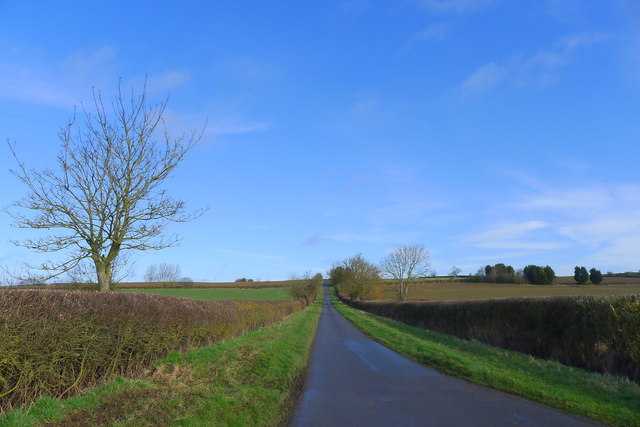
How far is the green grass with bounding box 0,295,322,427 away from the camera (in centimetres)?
596

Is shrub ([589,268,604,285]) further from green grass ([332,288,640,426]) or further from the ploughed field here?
green grass ([332,288,640,426])

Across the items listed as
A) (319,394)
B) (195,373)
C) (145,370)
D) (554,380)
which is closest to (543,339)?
(554,380)

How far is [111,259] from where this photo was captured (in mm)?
11820

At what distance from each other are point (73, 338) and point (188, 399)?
2172 millimetres

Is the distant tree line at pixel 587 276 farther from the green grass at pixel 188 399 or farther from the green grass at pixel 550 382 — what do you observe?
the green grass at pixel 188 399

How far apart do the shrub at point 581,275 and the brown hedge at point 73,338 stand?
2733 inches

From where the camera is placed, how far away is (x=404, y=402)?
7676 mm

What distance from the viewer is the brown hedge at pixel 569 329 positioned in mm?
10805

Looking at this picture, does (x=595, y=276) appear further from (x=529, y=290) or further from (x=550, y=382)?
(x=550, y=382)

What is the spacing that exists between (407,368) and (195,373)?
18.9ft

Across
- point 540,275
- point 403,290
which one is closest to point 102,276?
point 403,290

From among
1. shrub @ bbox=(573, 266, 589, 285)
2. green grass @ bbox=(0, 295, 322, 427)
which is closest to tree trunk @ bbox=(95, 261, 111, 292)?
green grass @ bbox=(0, 295, 322, 427)

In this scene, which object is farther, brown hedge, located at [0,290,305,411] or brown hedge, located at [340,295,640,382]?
brown hedge, located at [340,295,640,382]

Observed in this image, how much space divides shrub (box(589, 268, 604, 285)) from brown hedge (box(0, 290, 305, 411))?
6722 centimetres
